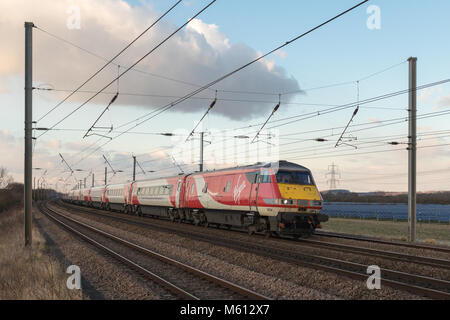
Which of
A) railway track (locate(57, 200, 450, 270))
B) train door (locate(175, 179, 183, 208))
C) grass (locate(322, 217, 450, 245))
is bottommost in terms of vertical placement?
grass (locate(322, 217, 450, 245))

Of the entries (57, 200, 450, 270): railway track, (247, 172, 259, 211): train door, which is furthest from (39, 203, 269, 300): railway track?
(57, 200, 450, 270): railway track

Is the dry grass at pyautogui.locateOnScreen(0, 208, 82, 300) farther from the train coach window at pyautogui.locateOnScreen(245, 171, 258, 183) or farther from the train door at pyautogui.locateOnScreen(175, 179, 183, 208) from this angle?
the train door at pyautogui.locateOnScreen(175, 179, 183, 208)

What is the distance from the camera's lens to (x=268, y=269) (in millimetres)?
12695

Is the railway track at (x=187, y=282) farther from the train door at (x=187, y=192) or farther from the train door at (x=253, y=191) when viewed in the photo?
A: the train door at (x=187, y=192)

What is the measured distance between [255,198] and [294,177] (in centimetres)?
198

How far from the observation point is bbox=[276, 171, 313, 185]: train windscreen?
745 inches

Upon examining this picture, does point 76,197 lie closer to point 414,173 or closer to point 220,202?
point 220,202

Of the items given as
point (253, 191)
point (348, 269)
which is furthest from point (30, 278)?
point (253, 191)

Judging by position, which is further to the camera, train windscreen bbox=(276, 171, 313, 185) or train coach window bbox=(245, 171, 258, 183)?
train coach window bbox=(245, 171, 258, 183)

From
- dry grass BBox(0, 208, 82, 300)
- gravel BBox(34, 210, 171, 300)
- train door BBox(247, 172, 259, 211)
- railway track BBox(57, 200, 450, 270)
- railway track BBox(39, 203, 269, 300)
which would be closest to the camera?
dry grass BBox(0, 208, 82, 300)

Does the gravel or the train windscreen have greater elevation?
the train windscreen

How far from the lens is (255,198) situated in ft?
64.7

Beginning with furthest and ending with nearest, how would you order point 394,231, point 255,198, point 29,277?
point 394,231, point 255,198, point 29,277

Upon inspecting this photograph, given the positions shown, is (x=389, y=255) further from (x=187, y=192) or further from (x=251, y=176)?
(x=187, y=192)
